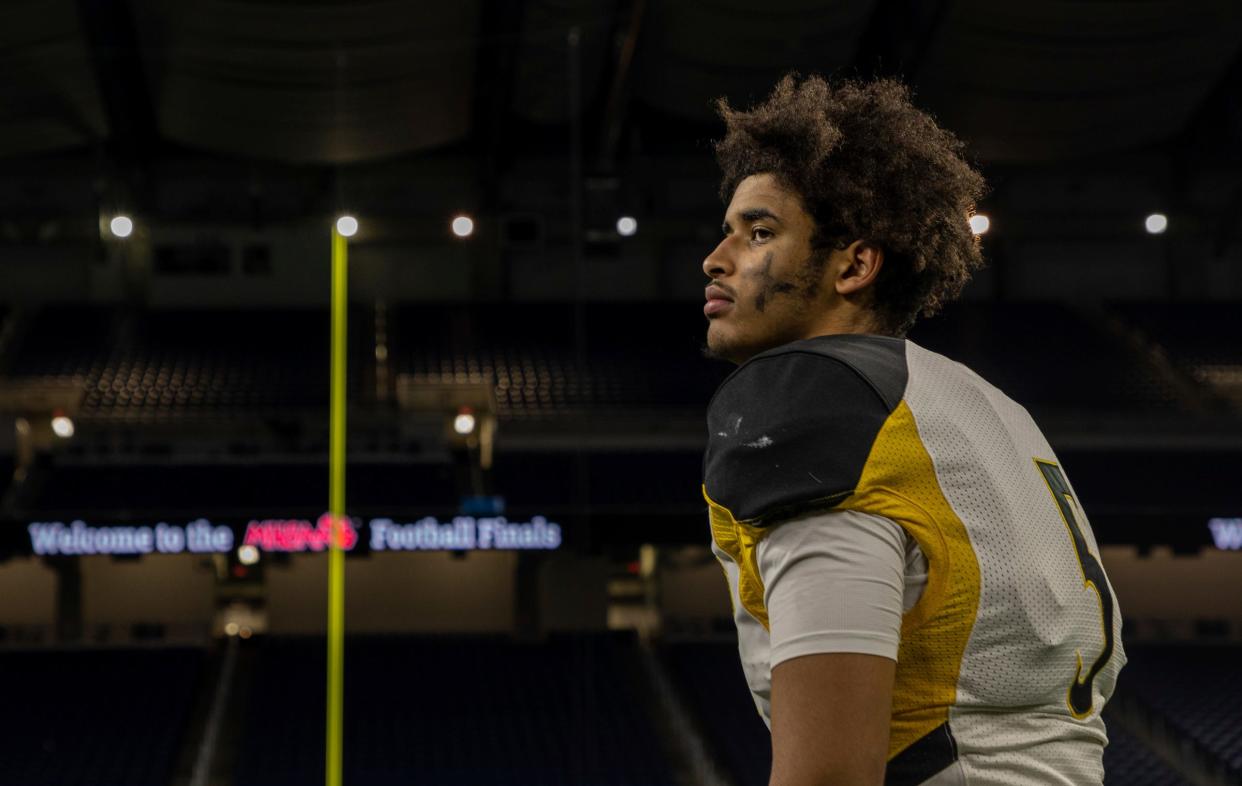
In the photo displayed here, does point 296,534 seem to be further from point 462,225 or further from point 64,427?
point 462,225

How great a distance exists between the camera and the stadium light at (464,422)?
13008mm

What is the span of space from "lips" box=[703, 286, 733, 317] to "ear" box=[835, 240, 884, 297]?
0.08m

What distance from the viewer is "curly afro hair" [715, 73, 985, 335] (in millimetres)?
952

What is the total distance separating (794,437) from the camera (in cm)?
81

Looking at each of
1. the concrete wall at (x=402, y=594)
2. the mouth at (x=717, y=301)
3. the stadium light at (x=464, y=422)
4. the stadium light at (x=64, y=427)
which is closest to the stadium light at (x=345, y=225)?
the stadium light at (x=464, y=422)

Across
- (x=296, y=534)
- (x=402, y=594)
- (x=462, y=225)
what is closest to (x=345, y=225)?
(x=462, y=225)

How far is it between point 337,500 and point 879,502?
10.5 meters

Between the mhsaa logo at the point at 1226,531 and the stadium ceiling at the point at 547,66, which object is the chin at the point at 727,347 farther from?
Result: the mhsaa logo at the point at 1226,531

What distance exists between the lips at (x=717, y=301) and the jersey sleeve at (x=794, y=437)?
0.42 ft

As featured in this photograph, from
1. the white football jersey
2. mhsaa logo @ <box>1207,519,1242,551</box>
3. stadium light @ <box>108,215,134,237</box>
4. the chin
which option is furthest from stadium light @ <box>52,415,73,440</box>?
the white football jersey

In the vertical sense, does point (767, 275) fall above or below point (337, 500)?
below

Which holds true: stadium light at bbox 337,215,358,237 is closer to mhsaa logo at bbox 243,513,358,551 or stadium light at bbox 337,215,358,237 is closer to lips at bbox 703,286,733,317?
mhsaa logo at bbox 243,513,358,551

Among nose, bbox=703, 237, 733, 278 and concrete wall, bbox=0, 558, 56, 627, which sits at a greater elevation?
concrete wall, bbox=0, 558, 56, 627

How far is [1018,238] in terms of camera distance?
50.9 ft
